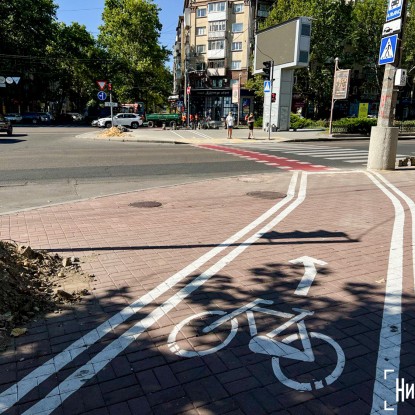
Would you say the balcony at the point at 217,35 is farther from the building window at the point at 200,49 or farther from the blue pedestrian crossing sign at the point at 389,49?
the blue pedestrian crossing sign at the point at 389,49

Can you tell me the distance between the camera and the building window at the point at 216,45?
188 feet

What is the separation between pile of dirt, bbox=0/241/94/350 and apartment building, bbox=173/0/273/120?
51.7m

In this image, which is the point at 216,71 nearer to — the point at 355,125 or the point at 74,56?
the point at 74,56

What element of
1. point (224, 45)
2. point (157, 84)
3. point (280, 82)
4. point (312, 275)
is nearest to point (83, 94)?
point (157, 84)

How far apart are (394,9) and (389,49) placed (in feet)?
3.97

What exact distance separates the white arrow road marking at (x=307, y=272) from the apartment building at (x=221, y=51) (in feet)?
169

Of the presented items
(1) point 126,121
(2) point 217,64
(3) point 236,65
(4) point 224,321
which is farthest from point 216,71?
(4) point 224,321

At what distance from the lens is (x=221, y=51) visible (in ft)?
189

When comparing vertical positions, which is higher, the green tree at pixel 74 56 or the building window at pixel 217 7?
the building window at pixel 217 7

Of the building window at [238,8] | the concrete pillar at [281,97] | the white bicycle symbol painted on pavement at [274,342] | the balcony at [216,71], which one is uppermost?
the building window at [238,8]

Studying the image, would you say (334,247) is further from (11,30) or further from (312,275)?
(11,30)

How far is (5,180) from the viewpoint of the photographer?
38.7 feet

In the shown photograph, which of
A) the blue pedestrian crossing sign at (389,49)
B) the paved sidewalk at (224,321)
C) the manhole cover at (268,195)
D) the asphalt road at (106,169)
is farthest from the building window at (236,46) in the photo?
the paved sidewalk at (224,321)

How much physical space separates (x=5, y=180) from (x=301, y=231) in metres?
9.02
